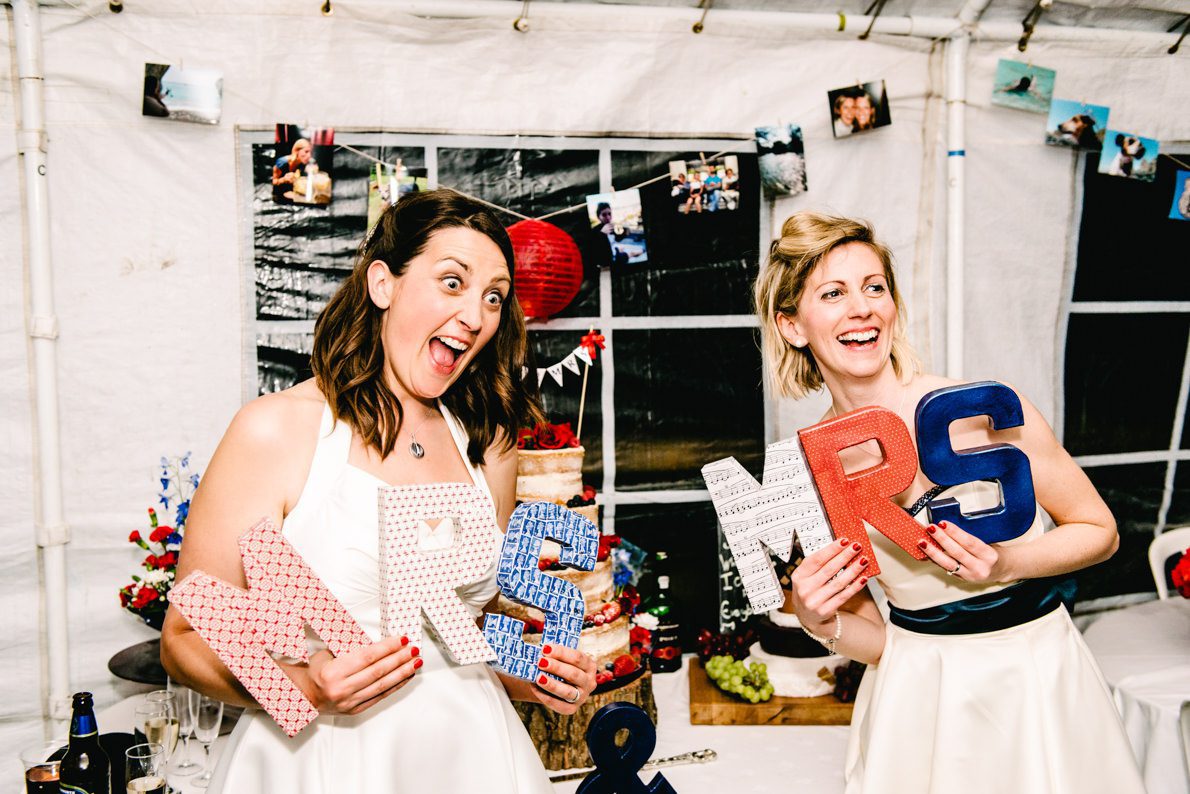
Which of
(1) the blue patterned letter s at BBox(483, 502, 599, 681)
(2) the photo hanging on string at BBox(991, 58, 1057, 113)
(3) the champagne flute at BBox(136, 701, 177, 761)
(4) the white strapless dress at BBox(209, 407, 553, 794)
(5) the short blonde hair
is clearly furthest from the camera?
(2) the photo hanging on string at BBox(991, 58, 1057, 113)

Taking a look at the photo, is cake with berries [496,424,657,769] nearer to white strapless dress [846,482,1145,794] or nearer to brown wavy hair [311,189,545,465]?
brown wavy hair [311,189,545,465]

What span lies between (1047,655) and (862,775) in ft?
1.38

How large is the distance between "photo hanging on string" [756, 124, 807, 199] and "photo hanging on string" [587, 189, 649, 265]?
1.48 ft

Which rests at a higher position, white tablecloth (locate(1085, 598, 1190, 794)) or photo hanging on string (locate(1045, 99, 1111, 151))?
photo hanging on string (locate(1045, 99, 1111, 151))

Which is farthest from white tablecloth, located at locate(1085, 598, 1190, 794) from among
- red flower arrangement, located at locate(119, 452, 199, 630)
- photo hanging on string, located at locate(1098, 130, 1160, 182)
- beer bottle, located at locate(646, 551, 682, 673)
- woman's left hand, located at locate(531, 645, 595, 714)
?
red flower arrangement, located at locate(119, 452, 199, 630)

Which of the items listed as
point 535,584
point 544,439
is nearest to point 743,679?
point 544,439

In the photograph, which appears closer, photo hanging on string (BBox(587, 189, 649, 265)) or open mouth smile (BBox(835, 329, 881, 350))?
open mouth smile (BBox(835, 329, 881, 350))

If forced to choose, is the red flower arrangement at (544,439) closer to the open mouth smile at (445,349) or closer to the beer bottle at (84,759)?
the open mouth smile at (445,349)

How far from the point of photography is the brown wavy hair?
160 centimetres

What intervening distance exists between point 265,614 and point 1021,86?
298 centimetres

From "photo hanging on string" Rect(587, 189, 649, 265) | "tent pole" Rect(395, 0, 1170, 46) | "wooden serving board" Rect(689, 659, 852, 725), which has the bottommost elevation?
"wooden serving board" Rect(689, 659, 852, 725)

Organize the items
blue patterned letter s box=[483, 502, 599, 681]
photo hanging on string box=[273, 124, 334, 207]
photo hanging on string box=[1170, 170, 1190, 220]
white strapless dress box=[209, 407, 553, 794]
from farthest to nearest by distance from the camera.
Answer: photo hanging on string box=[1170, 170, 1190, 220] → photo hanging on string box=[273, 124, 334, 207] → blue patterned letter s box=[483, 502, 599, 681] → white strapless dress box=[209, 407, 553, 794]

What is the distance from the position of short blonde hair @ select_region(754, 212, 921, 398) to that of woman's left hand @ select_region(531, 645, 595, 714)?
82 centimetres

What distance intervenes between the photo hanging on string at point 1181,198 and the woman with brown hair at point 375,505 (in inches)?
113
